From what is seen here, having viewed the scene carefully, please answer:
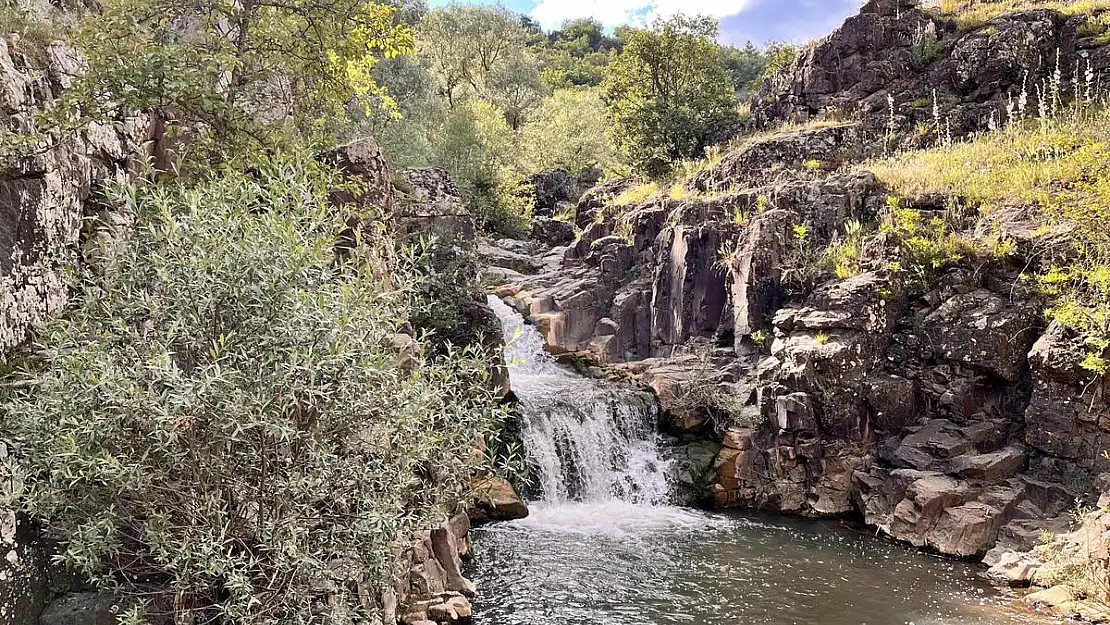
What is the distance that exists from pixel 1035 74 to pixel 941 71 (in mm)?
2642

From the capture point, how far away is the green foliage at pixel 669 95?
27.5 metres

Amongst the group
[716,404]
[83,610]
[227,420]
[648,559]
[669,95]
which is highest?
[669,95]

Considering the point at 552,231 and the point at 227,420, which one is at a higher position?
the point at 552,231

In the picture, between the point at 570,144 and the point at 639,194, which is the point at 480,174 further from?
the point at 639,194

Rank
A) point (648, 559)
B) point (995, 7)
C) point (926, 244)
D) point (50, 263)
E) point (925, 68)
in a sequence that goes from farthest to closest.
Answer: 1. point (995, 7)
2. point (925, 68)
3. point (926, 244)
4. point (648, 559)
5. point (50, 263)

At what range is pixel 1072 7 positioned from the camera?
2300 centimetres

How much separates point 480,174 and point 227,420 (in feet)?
91.7

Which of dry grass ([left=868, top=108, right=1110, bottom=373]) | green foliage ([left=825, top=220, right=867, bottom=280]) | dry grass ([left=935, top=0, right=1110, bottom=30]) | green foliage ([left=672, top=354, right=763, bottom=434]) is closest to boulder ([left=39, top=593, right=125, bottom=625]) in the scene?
green foliage ([left=672, top=354, right=763, bottom=434])

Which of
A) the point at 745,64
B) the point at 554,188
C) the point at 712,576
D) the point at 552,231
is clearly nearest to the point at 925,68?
the point at 552,231

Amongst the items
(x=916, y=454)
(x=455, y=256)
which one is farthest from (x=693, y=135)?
(x=916, y=454)

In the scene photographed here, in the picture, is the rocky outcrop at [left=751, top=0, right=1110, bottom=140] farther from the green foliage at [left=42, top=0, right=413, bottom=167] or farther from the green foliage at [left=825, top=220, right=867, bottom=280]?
the green foliage at [left=42, top=0, right=413, bottom=167]

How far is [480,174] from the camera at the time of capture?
32656mm

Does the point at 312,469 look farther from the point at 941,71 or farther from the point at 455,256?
the point at 941,71

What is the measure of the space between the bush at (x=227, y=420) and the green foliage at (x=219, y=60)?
7.67ft
